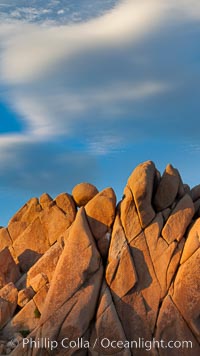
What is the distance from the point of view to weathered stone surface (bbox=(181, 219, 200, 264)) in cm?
3303

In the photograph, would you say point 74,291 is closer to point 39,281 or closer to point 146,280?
point 39,281

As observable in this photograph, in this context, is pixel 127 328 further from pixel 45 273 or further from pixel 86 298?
pixel 45 273

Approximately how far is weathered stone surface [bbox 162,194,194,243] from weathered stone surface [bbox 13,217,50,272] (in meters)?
10.2

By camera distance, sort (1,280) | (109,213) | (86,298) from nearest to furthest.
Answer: (86,298) < (109,213) < (1,280)

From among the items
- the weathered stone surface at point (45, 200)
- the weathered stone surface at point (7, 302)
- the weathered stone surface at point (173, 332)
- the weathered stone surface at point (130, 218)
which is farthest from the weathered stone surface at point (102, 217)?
the weathered stone surface at point (7, 302)

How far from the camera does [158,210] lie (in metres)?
35.1

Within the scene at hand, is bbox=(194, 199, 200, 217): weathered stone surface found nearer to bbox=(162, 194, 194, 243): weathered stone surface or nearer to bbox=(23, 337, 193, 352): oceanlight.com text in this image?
bbox=(162, 194, 194, 243): weathered stone surface

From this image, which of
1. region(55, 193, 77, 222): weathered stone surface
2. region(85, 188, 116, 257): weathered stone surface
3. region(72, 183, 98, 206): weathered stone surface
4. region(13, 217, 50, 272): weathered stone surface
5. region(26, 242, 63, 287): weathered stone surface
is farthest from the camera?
region(13, 217, 50, 272): weathered stone surface

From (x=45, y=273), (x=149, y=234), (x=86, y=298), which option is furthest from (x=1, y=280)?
(x=149, y=234)

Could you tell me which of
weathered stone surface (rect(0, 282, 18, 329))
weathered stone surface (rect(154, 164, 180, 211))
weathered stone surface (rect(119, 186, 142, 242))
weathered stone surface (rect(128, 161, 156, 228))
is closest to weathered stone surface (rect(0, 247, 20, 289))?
weathered stone surface (rect(0, 282, 18, 329))

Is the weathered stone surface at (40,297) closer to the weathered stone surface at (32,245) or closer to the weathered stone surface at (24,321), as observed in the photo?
the weathered stone surface at (24,321)

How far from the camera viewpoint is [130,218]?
34.2 m

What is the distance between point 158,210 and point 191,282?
16.5ft

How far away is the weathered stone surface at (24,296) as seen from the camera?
119 ft
